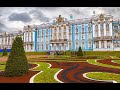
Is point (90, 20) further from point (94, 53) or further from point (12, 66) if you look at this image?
point (12, 66)

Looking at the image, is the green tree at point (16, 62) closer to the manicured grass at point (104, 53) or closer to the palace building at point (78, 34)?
the palace building at point (78, 34)

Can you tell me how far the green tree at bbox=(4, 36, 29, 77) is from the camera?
38.1ft

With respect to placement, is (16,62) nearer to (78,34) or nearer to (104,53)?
(104,53)

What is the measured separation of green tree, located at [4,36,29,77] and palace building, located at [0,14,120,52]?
13710mm

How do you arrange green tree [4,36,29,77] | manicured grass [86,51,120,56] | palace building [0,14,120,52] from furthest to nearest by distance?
palace building [0,14,120,52], manicured grass [86,51,120,56], green tree [4,36,29,77]

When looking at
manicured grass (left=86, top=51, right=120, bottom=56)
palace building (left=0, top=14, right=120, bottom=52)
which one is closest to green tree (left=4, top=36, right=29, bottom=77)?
palace building (left=0, top=14, right=120, bottom=52)

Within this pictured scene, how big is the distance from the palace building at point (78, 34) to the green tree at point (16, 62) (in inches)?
540

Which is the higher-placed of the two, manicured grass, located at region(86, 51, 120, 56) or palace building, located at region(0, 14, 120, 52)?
palace building, located at region(0, 14, 120, 52)

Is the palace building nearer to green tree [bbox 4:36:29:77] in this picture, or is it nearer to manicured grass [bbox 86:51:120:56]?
manicured grass [bbox 86:51:120:56]

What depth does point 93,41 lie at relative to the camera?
30672 millimetres

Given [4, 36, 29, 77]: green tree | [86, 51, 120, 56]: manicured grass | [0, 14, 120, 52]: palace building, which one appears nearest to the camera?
[4, 36, 29, 77]: green tree

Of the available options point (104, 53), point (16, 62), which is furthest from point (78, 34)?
point (16, 62)
